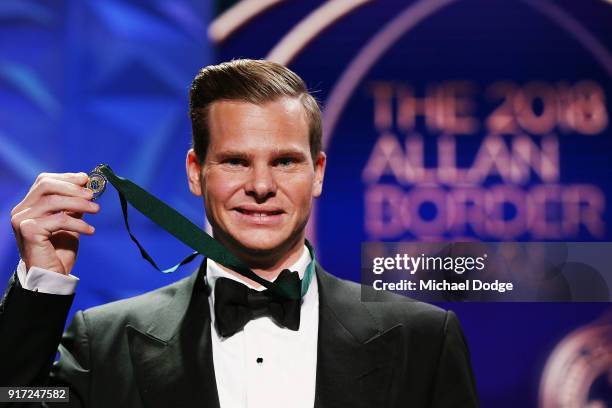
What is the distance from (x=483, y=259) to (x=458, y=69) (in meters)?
0.69

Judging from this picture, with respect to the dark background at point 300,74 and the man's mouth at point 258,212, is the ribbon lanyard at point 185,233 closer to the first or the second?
the man's mouth at point 258,212

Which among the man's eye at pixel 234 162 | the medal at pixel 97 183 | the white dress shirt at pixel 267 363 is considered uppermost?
the man's eye at pixel 234 162

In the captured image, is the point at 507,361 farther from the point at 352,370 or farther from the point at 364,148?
the point at 352,370

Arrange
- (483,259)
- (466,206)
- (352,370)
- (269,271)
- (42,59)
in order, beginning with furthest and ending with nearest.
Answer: (42,59) < (466,206) < (483,259) < (269,271) < (352,370)

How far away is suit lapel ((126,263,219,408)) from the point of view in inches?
78.8

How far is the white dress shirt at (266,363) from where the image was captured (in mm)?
2057

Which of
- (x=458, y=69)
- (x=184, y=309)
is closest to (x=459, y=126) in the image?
(x=458, y=69)

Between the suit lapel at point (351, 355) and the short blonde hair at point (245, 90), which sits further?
the short blonde hair at point (245, 90)

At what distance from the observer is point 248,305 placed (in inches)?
84.3

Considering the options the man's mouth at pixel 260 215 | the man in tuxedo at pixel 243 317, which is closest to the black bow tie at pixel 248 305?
the man in tuxedo at pixel 243 317

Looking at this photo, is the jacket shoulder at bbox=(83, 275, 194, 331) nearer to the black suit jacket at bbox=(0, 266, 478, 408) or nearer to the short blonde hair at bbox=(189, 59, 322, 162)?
the black suit jacket at bbox=(0, 266, 478, 408)

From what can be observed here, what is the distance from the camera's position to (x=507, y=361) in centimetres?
295

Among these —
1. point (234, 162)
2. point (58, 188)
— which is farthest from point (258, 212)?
point (58, 188)

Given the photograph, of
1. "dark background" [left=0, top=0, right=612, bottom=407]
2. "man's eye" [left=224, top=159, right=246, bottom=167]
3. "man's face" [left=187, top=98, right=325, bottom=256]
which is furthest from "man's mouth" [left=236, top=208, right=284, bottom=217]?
"dark background" [left=0, top=0, right=612, bottom=407]
